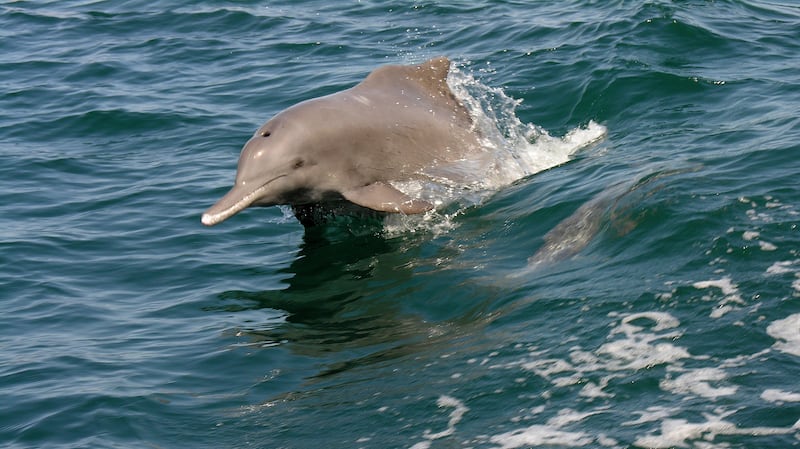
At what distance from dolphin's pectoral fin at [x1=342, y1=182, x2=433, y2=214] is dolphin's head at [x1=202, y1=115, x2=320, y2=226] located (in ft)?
1.45

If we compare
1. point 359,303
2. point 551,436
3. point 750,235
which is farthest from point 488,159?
point 551,436

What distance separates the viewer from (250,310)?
10.7 m

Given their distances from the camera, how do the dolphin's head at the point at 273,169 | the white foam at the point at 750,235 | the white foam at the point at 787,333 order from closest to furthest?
the white foam at the point at 787,333, the white foam at the point at 750,235, the dolphin's head at the point at 273,169

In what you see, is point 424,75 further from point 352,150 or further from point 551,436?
point 551,436

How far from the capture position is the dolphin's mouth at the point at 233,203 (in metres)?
10.8

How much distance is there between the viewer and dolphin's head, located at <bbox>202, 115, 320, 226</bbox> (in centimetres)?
1111

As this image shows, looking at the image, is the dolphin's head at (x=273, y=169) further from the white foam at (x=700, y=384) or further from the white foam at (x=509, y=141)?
the white foam at (x=700, y=384)

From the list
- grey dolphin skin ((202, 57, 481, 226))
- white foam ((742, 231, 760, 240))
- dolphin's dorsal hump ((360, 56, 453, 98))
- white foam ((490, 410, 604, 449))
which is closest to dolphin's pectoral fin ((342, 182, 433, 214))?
grey dolphin skin ((202, 57, 481, 226))

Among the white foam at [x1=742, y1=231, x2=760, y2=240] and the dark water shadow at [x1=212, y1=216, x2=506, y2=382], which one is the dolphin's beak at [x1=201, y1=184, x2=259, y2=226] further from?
the white foam at [x1=742, y1=231, x2=760, y2=240]

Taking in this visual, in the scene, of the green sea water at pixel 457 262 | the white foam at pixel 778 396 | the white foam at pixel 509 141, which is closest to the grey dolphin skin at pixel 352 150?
the white foam at pixel 509 141

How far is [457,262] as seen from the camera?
10648 millimetres

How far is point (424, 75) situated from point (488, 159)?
1.16 m

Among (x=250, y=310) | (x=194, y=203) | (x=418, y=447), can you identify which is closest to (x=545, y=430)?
(x=418, y=447)

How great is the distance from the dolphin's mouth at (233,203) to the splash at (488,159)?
4.93 ft
